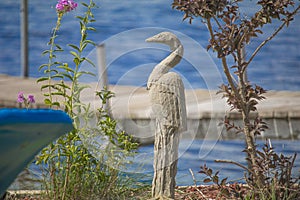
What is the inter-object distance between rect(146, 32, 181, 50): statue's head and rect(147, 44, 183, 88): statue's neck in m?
0.03

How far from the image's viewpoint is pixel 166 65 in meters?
3.33

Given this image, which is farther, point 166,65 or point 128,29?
point 128,29

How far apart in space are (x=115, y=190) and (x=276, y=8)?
1428 mm

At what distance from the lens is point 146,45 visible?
324 centimetres

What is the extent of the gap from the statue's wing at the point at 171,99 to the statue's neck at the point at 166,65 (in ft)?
0.09

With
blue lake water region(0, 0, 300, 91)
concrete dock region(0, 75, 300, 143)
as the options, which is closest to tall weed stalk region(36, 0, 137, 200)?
concrete dock region(0, 75, 300, 143)

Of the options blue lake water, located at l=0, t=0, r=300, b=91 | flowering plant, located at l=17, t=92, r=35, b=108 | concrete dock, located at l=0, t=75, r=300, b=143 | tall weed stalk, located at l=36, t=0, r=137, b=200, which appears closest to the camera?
flowering plant, located at l=17, t=92, r=35, b=108

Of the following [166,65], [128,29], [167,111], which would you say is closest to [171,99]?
[167,111]

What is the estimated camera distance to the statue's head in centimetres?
333

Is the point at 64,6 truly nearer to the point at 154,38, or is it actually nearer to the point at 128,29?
the point at 154,38

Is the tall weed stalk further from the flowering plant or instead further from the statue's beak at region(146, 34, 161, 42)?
the statue's beak at region(146, 34, 161, 42)

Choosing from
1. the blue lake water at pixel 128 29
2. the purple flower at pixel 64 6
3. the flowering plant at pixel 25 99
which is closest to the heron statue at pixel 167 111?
the purple flower at pixel 64 6

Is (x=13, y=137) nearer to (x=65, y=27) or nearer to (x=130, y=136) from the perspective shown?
(x=130, y=136)

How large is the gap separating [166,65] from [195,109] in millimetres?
400
